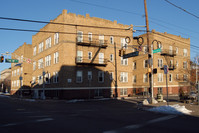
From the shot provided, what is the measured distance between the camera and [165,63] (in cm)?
4581

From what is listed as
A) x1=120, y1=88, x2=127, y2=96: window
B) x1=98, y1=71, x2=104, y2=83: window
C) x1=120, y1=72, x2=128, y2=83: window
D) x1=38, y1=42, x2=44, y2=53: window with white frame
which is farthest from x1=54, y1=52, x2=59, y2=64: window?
x1=120, y1=88, x2=127, y2=96: window

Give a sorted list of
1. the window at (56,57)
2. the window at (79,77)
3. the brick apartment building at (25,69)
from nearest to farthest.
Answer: the window at (79,77) → the window at (56,57) → the brick apartment building at (25,69)

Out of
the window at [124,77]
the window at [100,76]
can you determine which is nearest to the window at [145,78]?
the window at [124,77]

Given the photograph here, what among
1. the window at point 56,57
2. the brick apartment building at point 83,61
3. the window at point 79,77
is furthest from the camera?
the window at point 56,57

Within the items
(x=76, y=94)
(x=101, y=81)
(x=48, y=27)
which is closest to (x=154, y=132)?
(x=76, y=94)

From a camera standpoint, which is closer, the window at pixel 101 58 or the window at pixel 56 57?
the window at pixel 56 57

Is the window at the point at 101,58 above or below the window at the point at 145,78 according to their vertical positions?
above

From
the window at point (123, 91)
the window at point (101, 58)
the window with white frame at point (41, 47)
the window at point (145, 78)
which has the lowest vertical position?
the window at point (123, 91)

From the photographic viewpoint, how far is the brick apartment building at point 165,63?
4397 cm

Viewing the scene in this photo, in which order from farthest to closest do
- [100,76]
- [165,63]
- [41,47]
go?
[165,63]
[41,47]
[100,76]

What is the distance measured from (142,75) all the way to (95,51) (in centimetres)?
1570

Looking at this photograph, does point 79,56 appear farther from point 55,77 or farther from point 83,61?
point 55,77

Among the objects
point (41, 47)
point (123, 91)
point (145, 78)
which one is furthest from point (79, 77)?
point (145, 78)

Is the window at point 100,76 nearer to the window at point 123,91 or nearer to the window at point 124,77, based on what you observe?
the window at point 124,77
